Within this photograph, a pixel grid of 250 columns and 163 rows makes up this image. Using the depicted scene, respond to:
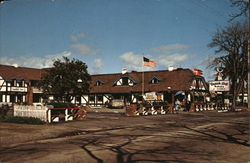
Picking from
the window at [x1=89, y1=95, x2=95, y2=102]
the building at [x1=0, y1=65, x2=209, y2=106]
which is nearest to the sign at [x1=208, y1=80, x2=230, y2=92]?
the building at [x1=0, y1=65, x2=209, y2=106]

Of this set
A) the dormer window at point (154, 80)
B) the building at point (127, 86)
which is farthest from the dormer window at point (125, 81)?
the dormer window at point (154, 80)

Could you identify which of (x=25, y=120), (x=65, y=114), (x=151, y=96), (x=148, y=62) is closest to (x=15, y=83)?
(x=148, y=62)

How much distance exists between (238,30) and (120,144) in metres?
35.8

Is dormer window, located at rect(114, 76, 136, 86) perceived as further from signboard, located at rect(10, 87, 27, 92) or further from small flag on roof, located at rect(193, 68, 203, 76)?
signboard, located at rect(10, 87, 27, 92)

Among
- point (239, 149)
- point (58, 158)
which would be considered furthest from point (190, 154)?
point (58, 158)

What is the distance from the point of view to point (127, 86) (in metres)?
47.8

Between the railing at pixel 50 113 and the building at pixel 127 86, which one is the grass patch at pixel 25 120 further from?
the building at pixel 127 86

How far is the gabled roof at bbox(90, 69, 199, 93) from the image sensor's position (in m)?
43.0

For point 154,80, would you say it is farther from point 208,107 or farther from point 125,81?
point 208,107

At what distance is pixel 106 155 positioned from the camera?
307 inches

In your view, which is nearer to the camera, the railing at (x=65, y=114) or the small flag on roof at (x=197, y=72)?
the railing at (x=65, y=114)

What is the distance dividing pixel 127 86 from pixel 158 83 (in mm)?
5511

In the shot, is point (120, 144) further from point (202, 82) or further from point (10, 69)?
point (10, 69)

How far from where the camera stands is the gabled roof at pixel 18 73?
1963 inches
